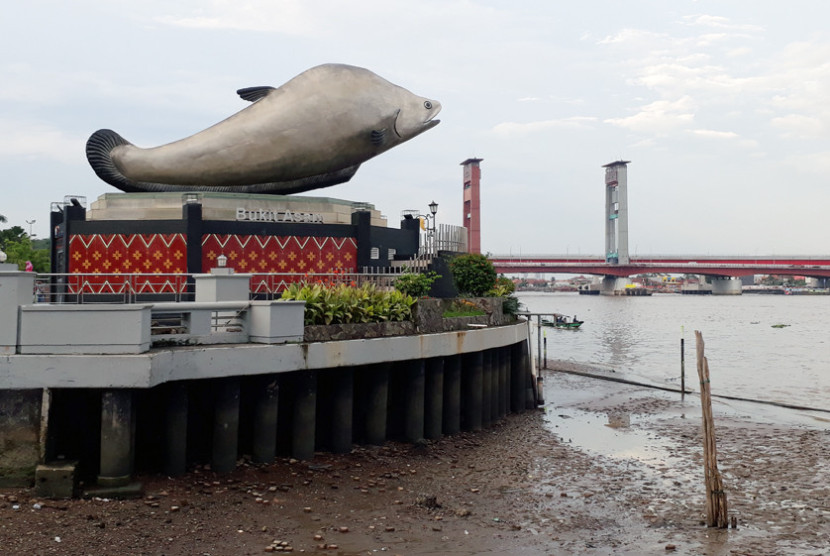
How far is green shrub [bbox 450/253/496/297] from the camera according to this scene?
961 inches

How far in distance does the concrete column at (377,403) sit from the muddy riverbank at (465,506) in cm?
43

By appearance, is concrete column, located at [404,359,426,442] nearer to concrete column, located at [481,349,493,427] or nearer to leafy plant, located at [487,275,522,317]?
concrete column, located at [481,349,493,427]

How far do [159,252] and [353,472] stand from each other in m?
13.4

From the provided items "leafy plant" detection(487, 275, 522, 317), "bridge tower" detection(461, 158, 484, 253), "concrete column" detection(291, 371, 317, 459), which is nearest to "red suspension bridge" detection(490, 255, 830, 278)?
"bridge tower" detection(461, 158, 484, 253)

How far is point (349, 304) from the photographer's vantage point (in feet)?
57.3

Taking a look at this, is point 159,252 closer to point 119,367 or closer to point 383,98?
point 383,98

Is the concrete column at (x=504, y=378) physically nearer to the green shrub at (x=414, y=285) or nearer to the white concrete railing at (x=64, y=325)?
the green shrub at (x=414, y=285)

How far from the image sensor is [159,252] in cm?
2494

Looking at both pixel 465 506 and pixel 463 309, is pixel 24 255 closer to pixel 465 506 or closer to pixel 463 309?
pixel 463 309

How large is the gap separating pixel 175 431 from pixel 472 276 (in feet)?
43.0

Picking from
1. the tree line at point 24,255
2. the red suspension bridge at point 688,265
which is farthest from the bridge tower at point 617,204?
the tree line at point 24,255

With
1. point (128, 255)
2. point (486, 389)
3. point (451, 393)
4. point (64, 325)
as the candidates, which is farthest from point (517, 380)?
point (64, 325)

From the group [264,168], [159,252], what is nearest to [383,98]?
[264,168]

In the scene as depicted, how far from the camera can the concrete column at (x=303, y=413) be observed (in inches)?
627
